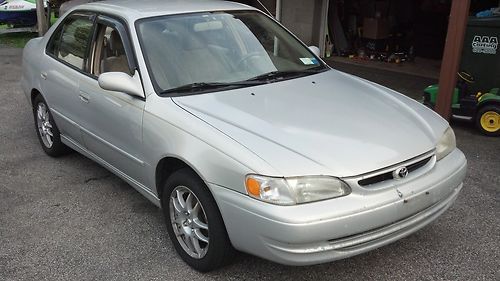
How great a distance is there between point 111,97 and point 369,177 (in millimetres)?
1919

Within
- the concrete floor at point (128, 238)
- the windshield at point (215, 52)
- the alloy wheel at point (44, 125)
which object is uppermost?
the windshield at point (215, 52)

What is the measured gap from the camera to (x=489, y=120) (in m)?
5.43

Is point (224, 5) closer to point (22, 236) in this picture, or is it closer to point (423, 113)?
point (423, 113)

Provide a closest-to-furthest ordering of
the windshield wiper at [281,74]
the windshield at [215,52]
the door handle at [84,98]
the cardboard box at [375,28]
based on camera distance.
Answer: the windshield at [215,52]
the windshield wiper at [281,74]
the door handle at [84,98]
the cardboard box at [375,28]

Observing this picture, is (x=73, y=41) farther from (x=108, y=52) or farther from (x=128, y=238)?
(x=128, y=238)

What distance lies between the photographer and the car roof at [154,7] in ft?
12.0

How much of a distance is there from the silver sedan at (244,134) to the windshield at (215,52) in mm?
11

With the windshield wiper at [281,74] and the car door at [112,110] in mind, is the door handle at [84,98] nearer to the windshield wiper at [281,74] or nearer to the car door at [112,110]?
the car door at [112,110]

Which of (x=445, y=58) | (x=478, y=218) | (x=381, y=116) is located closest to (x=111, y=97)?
(x=381, y=116)

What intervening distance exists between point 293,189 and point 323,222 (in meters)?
0.21

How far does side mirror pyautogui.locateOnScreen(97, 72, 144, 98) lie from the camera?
320 cm

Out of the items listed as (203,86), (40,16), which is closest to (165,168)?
(203,86)

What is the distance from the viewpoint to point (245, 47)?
3672 mm

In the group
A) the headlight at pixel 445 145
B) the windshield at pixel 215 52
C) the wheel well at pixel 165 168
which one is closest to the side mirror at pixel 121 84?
the windshield at pixel 215 52
